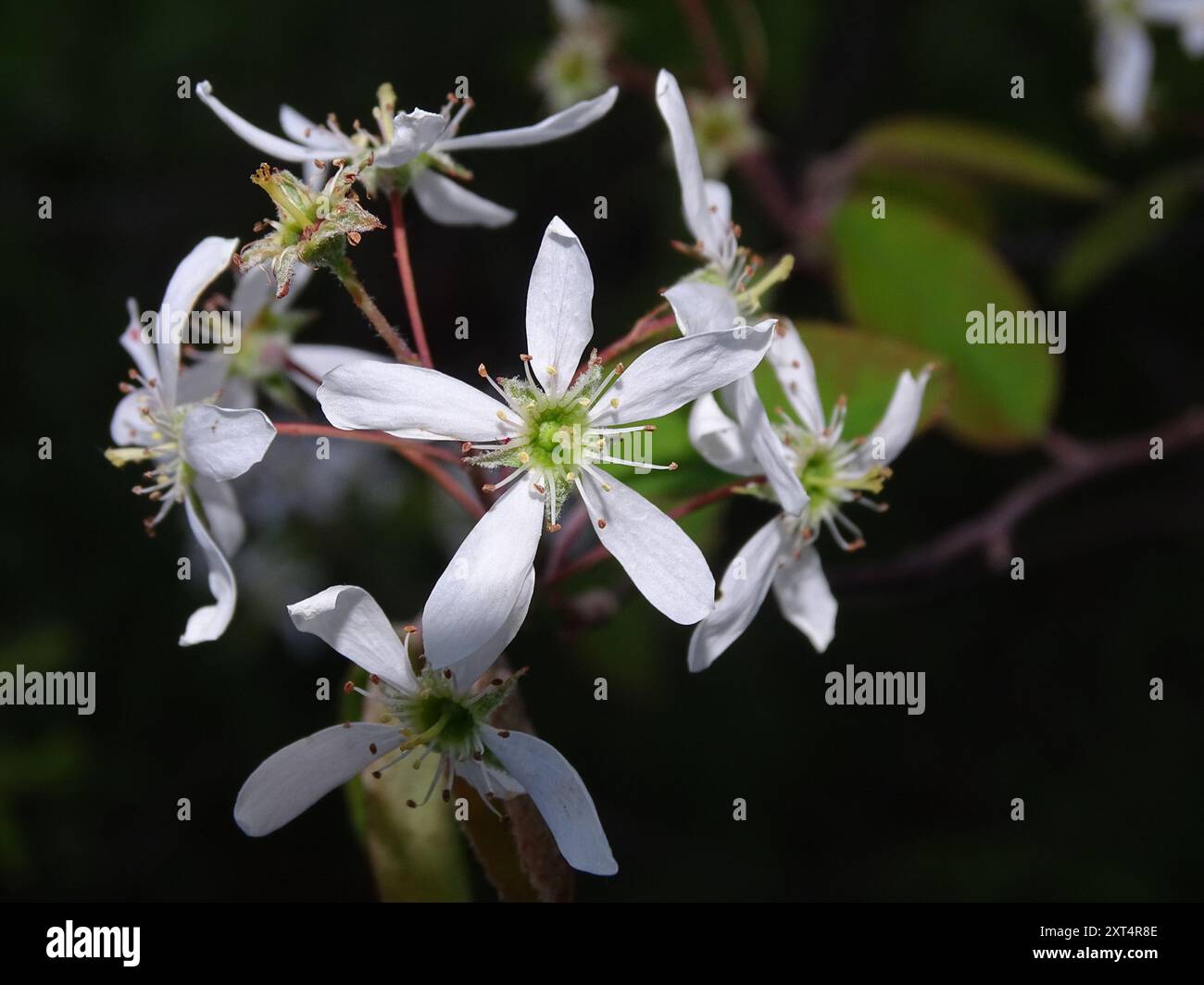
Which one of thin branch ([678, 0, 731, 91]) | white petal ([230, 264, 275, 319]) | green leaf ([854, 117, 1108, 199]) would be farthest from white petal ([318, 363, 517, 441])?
thin branch ([678, 0, 731, 91])

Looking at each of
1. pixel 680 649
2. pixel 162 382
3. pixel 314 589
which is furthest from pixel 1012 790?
pixel 162 382

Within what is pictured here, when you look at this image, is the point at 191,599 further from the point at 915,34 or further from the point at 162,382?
the point at 915,34

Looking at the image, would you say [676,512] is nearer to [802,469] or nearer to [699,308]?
[802,469]

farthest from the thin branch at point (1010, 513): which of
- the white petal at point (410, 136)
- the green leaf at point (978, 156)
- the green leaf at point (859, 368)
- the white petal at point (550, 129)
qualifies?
the white petal at point (410, 136)

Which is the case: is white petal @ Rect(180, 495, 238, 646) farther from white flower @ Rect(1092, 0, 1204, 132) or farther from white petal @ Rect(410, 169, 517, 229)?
white flower @ Rect(1092, 0, 1204, 132)

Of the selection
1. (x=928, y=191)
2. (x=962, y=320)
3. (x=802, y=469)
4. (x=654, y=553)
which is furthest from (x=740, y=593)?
(x=928, y=191)

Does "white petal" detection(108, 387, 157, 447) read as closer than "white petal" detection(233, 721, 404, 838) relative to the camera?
No

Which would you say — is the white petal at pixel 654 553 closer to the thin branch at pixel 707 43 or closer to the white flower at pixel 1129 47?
the thin branch at pixel 707 43
